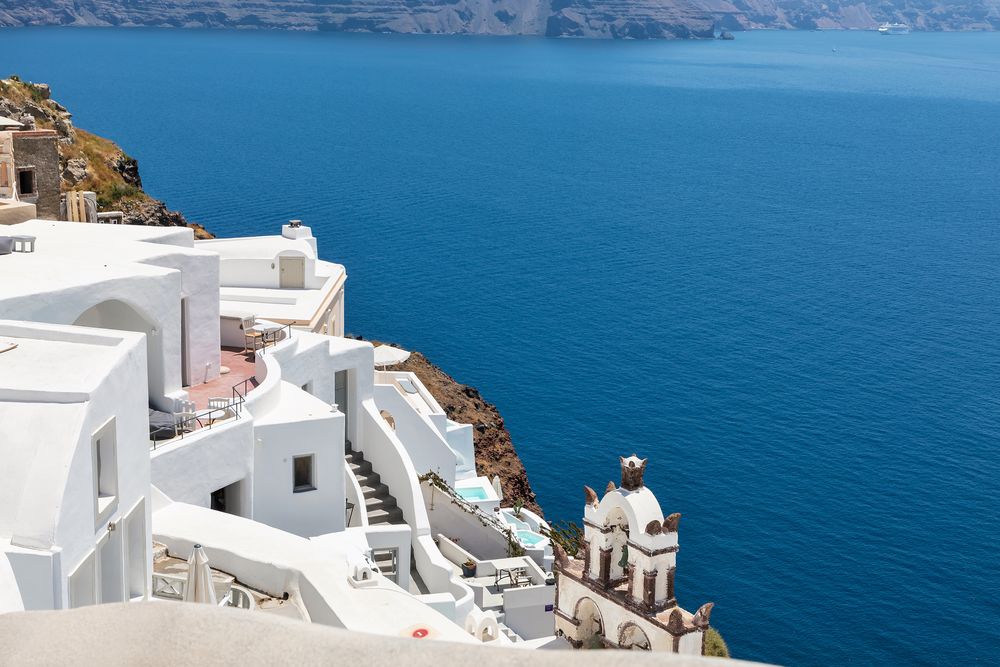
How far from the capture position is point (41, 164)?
33812 millimetres

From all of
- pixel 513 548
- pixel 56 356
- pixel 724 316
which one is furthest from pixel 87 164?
pixel 56 356

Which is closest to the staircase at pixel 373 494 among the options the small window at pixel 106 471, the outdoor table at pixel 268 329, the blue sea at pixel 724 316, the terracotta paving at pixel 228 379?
the outdoor table at pixel 268 329

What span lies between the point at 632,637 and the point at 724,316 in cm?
6064

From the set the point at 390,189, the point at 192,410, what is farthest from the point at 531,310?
the point at 192,410

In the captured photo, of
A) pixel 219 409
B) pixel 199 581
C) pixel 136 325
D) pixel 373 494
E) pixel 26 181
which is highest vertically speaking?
pixel 26 181

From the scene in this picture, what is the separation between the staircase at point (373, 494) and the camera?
29.7 metres

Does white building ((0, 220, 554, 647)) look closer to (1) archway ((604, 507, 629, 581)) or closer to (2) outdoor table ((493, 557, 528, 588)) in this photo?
(2) outdoor table ((493, 557, 528, 588))

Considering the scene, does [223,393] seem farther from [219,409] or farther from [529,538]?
[529,538]

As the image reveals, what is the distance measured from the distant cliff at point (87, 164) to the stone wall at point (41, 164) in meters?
21.1

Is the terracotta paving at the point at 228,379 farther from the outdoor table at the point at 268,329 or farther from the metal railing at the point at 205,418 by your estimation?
the metal railing at the point at 205,418

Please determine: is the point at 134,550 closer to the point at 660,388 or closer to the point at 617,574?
the point at 617,574

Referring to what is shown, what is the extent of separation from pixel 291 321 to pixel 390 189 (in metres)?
87.3

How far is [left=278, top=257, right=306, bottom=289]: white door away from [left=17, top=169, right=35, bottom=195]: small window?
7.24 m

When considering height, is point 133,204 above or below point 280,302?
below
